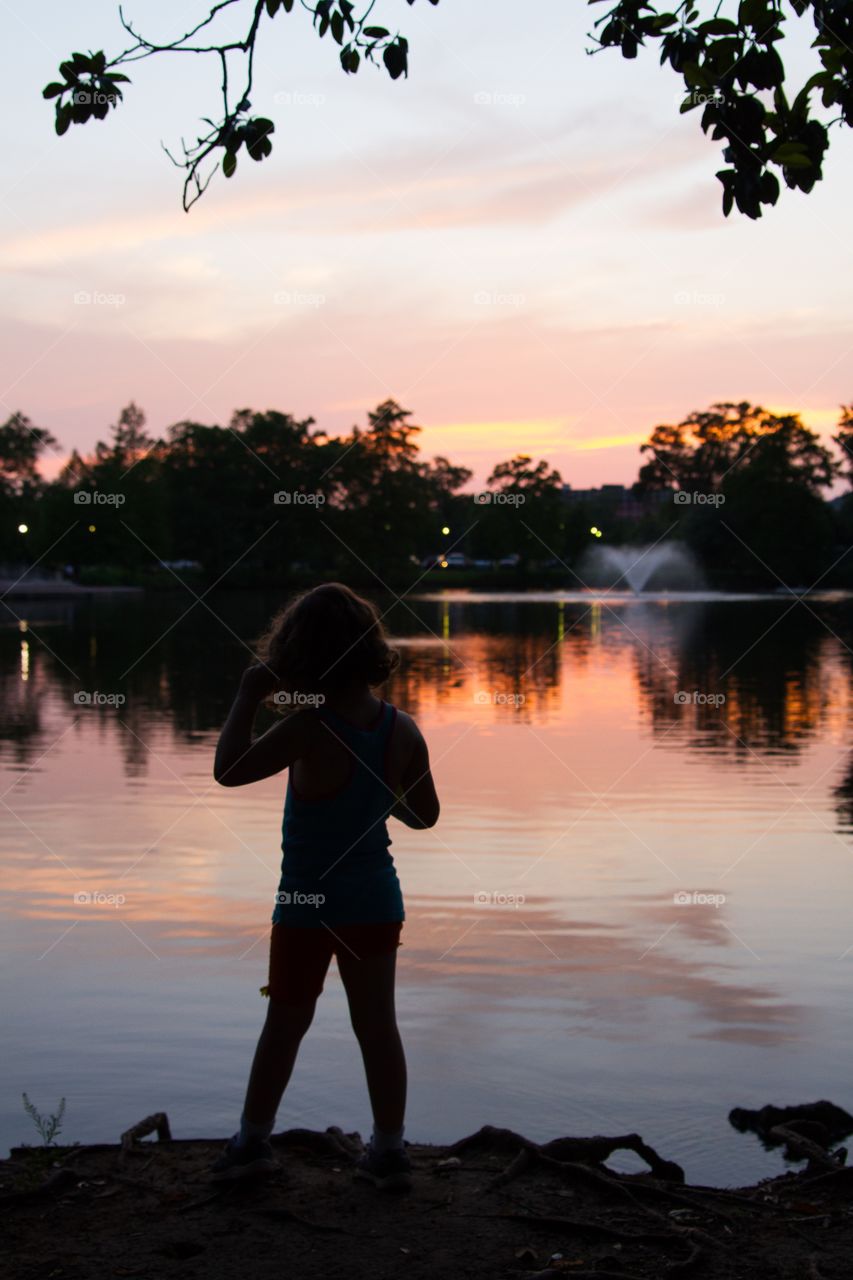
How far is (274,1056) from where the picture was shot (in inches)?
158

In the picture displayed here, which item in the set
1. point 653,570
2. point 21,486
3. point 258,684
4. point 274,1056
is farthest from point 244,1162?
point 21,486

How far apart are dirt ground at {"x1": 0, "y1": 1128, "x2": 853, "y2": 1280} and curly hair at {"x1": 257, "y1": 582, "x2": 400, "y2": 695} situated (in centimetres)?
140

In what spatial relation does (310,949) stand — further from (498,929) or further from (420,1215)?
(498,929)

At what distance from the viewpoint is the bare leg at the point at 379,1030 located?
13.2ft

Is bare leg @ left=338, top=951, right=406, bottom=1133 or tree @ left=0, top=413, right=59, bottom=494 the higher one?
tree @ left=0, top=413, right=59, bottom=494

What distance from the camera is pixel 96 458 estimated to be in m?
122

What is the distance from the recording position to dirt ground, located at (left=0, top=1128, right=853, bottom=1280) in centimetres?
354

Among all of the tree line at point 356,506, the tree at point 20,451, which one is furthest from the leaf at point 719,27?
the tree at point 20,451

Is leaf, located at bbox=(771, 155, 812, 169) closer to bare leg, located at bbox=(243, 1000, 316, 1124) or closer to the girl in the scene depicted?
the girl

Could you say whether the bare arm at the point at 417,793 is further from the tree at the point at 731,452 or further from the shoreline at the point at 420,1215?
the tree at the point at 731,452

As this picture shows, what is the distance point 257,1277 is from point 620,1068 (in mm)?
2253

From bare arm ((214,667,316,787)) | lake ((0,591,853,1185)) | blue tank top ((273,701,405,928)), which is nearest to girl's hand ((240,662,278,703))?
bare arm ((214,667,316,787))

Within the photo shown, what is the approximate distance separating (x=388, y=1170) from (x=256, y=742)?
4.08 ft

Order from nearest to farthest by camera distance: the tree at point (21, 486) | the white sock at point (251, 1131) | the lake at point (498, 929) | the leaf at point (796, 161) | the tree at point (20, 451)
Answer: the leaf at point (796, 161) < the white sock at point (251, 1131) < the lake at point (498, 929) < the tree at point (21, 486) < the tree at point (20, 451)
